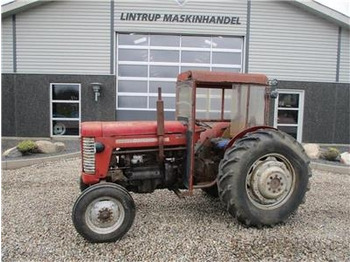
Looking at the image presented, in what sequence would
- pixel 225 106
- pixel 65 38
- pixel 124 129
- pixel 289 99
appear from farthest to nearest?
pixel 289 99, pixel 65 38, pixel 225 106, pixel 124 129

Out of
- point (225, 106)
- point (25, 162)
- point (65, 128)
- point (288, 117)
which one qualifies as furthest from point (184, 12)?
point (225, 106)

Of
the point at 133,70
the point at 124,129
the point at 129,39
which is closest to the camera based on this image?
the point at 124,129

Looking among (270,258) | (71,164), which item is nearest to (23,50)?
(71,164)

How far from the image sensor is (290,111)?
12.4m

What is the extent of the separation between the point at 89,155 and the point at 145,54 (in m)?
8.55

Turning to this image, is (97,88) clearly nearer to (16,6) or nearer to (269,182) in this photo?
(16,6)

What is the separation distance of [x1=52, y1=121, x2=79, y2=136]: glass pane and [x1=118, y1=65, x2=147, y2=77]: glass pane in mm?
2518

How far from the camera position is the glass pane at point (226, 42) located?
1201 cm

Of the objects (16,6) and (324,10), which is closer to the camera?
(16,6)

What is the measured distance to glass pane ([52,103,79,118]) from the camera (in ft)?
38.9

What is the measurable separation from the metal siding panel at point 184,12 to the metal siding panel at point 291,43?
64 cm

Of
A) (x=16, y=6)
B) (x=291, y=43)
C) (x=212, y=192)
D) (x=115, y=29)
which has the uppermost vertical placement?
(x=16, y=6)

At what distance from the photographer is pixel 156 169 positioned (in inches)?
164

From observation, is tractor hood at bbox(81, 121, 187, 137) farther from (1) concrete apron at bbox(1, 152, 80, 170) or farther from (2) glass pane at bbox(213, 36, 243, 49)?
(2) glass pane at bbox(213, 36, 243, 49)
